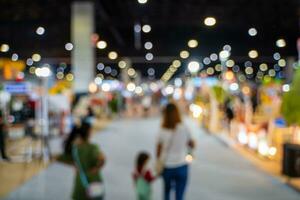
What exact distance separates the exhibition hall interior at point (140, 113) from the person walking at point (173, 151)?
12 millimetres

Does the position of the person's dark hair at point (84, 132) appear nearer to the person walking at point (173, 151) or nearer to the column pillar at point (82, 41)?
the person walking at point (173, 151)

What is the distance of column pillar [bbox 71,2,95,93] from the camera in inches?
918

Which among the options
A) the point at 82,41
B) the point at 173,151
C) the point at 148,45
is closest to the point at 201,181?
the point at 173,151

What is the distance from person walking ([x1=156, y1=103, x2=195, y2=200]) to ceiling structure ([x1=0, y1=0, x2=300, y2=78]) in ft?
51.7

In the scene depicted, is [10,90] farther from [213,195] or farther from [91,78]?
[213,195]

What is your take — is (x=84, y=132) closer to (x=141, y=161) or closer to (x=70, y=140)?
(x=70, y=140)

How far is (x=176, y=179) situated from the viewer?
21.3ft

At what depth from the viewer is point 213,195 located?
9500 millimetres

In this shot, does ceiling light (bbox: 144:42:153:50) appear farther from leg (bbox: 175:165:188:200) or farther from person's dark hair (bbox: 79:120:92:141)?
person's dark hair (bbox: 79:120:92:141)

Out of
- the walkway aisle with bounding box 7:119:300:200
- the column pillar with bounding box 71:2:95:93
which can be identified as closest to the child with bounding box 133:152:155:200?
the walkway aisle with bounding box 7:119:300:200

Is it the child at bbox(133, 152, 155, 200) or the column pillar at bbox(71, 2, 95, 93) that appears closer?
the child at bbox(133, 152, 155, 200)

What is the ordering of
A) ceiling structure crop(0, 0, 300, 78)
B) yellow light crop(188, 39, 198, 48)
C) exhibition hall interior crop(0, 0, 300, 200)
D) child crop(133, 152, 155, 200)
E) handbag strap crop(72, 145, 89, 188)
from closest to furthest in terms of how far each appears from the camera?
handbag strap crop(72, 145, 89, 188) → exhibition hall interior crop(0, 0, 300, 200) → child crop(133, 152, 155, 200) → ceiling structure crop(0, 0, 300, 78) → yellow light crop(188, 39, 198, 48)

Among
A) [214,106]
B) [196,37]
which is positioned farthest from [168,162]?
[196,37]

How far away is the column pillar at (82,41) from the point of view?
2331 cm
